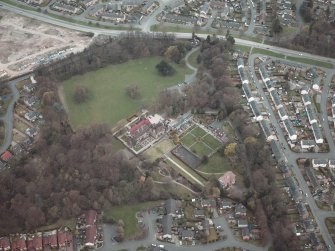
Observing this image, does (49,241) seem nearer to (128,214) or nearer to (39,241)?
(39,241)

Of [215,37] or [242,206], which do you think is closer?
[242,206]

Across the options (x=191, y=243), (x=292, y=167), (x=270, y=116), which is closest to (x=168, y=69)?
(x=270, y=116)

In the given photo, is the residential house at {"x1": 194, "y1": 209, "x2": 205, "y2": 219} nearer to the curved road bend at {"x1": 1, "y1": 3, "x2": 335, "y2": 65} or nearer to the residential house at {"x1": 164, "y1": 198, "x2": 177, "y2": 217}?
the residential house at {"x1": 164, "y1": 198, "x2": 177, "y2": 217}

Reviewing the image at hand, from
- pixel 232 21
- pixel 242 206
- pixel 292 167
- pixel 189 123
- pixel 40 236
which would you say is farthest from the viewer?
pixel 232 21

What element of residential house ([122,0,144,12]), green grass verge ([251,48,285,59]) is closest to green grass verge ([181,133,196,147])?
green grass verge ([251,48,285,59])

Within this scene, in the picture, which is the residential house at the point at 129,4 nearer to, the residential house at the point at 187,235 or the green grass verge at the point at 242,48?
the green grass verge at the point at 242,48

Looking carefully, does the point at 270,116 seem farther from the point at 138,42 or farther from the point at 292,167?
the point at 138,42

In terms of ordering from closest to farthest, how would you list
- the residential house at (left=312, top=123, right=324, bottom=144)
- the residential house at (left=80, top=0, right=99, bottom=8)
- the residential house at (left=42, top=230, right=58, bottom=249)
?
1. the residential house at (left=42, top=230, right=58, bottom=249)
2. the residential house at (left=312, top=123, right=324, bottom=144)
3. the residential house at (left=80, top=0, right=99, bottom=8)
